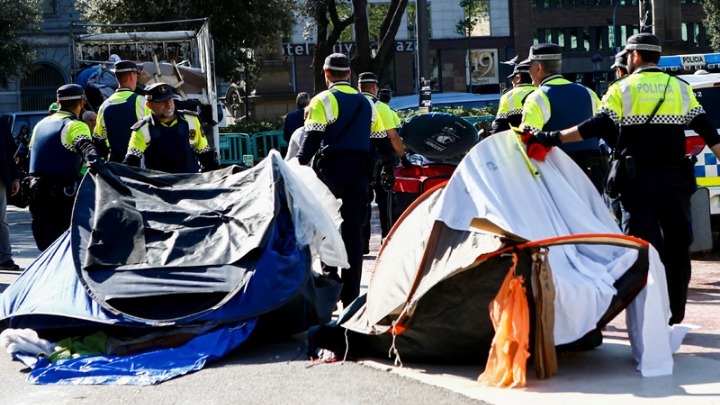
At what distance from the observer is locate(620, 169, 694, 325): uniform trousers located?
704 centimetres

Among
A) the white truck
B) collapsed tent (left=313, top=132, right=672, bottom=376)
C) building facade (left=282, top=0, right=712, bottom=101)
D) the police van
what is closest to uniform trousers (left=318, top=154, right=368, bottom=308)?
collapsed tent (left=313, top=132, right=672, bottom=376)

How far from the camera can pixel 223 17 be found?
33094mm

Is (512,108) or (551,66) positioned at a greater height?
(551,66)

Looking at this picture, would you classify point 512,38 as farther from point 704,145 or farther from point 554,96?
point 554,96

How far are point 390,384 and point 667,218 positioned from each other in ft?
6.85

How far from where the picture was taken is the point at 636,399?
18.4ft

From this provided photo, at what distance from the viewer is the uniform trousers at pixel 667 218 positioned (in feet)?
23.1

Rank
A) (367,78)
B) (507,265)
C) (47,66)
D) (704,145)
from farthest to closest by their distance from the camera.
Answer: (47,66) → (367,78) → (704,145) → (507,265)

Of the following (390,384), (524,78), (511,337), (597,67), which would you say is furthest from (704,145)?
(597,67)

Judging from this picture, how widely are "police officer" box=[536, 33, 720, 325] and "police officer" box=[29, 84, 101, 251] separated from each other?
518cm

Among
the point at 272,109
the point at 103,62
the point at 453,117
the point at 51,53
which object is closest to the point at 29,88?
the point at 51,53

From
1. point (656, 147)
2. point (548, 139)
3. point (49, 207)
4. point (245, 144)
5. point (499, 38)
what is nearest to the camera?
point (548, 139)

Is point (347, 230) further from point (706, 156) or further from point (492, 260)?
point (706, 156)

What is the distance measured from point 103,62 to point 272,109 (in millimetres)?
8648
